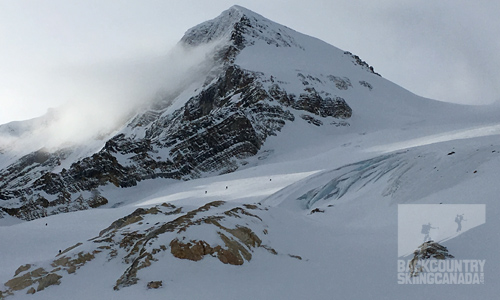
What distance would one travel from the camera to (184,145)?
87.3m

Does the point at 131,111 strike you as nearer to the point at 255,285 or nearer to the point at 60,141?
the point at 60,141

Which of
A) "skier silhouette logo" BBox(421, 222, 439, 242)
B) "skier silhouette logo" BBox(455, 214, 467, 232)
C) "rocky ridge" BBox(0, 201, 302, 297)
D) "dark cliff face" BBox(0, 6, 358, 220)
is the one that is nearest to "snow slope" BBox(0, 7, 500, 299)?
"rocky ridge" BBox(0, 201, 302, 297)

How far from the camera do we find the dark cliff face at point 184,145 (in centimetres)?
7388

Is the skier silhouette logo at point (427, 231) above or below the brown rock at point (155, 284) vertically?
above

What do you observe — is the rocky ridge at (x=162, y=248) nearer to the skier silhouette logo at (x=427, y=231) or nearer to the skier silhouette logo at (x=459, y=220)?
the skier silhouette logo at (x=427, y=231)

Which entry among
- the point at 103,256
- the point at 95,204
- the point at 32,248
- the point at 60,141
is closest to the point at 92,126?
the point at 60,141

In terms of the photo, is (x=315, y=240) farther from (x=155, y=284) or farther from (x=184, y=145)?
(x=184, y=145)

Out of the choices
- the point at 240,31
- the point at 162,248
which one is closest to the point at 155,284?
the point at 162,248

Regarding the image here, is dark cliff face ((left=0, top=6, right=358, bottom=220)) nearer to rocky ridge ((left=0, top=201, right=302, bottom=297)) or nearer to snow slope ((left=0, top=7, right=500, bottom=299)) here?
snow slope ((left=0, top=7, right=500, bottom=299))

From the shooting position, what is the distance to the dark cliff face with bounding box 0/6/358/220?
7388cm

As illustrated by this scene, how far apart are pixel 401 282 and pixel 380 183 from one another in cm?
1276

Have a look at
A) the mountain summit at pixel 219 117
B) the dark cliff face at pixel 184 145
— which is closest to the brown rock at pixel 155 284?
the dark cliff face at pixel 184 145

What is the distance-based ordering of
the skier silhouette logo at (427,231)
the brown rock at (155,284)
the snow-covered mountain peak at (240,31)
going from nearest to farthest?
the brown rock at (155,284)
the skier silhouette logo at (427,231)
the snow-covered mountain peak at (240,31)

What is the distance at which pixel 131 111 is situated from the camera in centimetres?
13200
